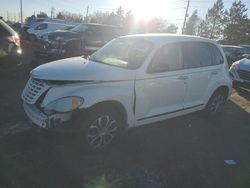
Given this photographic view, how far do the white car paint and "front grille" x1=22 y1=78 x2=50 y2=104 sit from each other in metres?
0.03

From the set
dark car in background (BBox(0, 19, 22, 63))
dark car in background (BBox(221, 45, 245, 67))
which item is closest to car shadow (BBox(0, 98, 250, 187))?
dark car in background (BBox(0, 19, 22, 63))

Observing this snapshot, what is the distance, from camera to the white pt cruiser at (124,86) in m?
4.29

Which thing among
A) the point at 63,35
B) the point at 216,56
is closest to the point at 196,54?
the point at 216,56

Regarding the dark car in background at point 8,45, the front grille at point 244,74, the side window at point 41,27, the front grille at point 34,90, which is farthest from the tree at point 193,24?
the front grille at point 34,90

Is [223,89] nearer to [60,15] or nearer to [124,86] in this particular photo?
[124,86]

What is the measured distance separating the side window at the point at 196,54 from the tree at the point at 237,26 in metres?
61.4

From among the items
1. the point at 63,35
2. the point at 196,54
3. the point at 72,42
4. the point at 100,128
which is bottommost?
the point at 100,128

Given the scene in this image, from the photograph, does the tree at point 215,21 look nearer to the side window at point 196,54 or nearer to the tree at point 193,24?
the tree at point 193,24

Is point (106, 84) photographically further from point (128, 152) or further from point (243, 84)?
point (243, 84)

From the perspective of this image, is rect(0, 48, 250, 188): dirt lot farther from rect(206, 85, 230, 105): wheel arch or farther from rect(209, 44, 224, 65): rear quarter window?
rect(209, 44, 224, 65): rear quarter window

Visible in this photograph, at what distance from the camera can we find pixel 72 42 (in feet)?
40.3

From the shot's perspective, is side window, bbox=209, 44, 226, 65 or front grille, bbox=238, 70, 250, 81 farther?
front grille, bbox=238, 70, 250, 81

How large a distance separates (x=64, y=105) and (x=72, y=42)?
847 centimetres

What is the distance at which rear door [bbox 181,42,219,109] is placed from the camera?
19.1 feet
